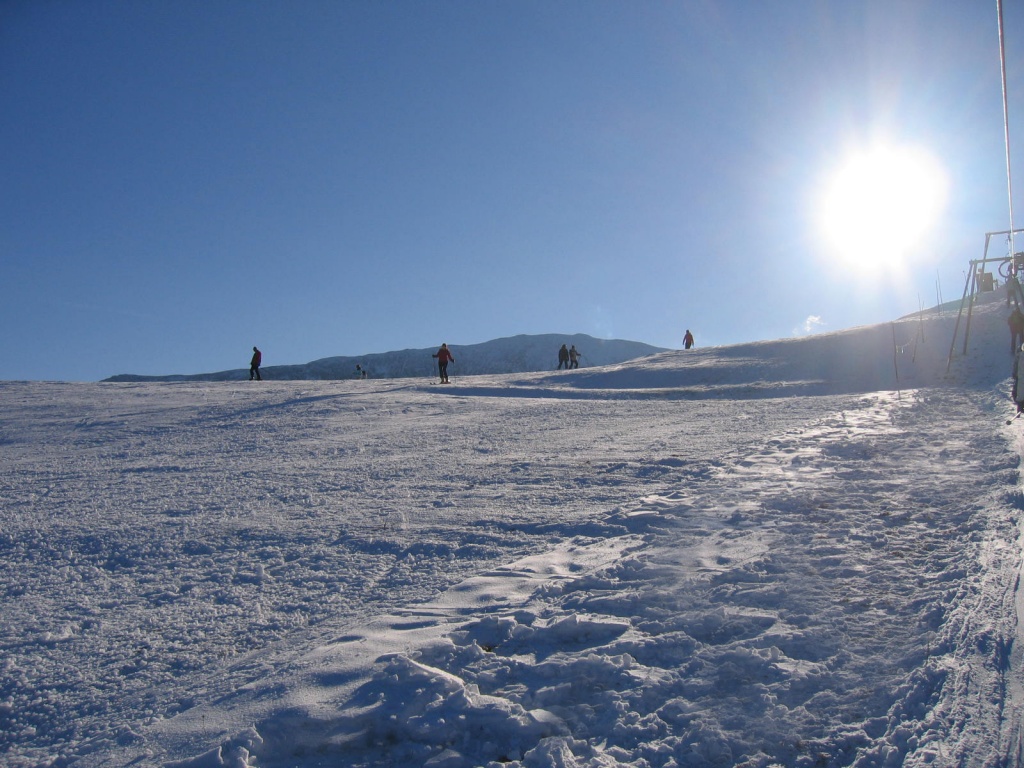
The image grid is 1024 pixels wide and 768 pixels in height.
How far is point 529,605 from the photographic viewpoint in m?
4.66

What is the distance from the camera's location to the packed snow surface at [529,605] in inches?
129

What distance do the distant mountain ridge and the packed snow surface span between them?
208ft

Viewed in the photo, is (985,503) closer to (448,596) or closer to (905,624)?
(905,624)

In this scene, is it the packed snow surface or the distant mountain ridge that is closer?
the packed snow surface

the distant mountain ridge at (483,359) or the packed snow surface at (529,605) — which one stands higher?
the distant mountain ridge at (483,359)

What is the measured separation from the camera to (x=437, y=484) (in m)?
8.83

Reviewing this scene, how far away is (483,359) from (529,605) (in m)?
77.2

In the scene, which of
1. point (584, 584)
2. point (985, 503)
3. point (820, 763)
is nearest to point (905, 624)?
point (820, 763)

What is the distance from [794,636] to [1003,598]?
1438 millimetres

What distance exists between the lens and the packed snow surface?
10.8 feet

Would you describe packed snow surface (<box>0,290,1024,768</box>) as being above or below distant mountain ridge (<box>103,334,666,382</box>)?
below

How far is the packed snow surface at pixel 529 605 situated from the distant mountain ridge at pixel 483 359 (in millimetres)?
63287

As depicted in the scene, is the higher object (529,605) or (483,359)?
(483,359)

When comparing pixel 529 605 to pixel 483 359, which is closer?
pixel 529 605
